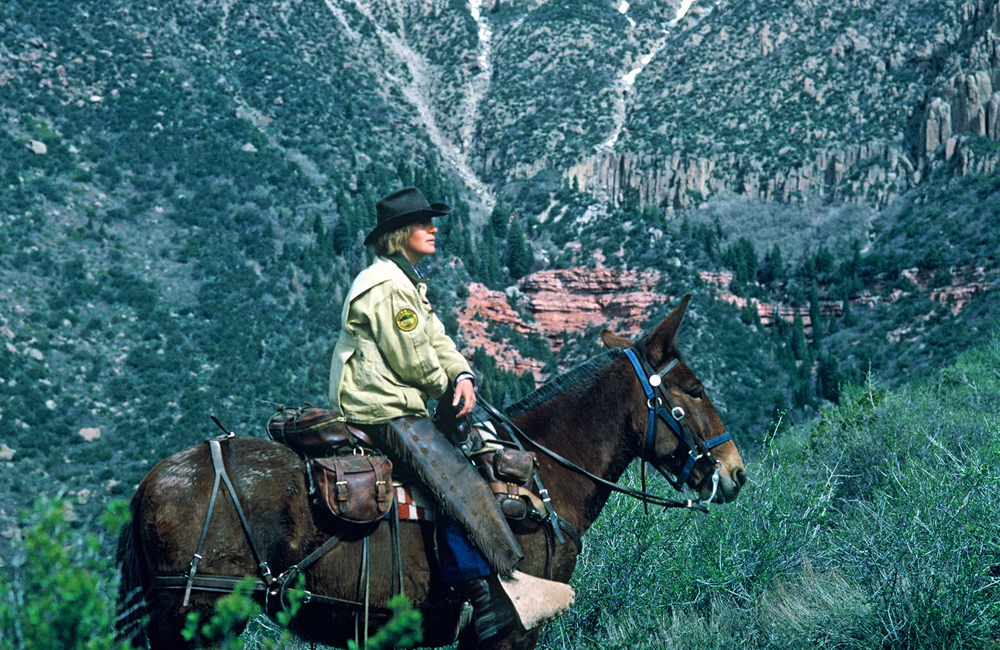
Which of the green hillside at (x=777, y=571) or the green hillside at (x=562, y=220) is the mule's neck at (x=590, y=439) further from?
the green hillside at (x=562, y=220)

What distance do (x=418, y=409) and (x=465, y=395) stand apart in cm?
26

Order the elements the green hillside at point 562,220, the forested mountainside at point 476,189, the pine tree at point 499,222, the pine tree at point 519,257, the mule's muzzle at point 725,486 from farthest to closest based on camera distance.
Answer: the pine tree at point 499,222 < the pine tree at point 519,257 < the forested mountainside at point 476,189 < the green hillside at point 562,220 < the mule's muzzle at point 725,486

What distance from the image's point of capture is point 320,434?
3.67 metres

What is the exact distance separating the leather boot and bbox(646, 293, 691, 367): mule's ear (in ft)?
4.93

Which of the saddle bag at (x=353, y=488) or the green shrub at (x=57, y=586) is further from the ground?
the green shrub at (x=57, y=586)

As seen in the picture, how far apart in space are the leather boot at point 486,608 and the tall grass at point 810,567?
4.87 feet

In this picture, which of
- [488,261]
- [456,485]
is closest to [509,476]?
[456,485]

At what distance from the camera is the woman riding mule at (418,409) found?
11.6 feet

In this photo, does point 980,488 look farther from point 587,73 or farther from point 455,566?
point 587,73

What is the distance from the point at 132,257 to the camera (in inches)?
1580

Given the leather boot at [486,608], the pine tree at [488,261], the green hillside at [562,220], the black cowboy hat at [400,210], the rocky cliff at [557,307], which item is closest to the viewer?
the leather boot at [486,608]

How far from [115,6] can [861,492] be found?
6166cm

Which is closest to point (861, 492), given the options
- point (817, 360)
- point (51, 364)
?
point (51, 364)

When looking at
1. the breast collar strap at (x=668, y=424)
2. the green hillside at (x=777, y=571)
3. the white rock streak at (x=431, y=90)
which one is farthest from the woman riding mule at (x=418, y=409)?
the white rock streak at (x=431, y=90)
